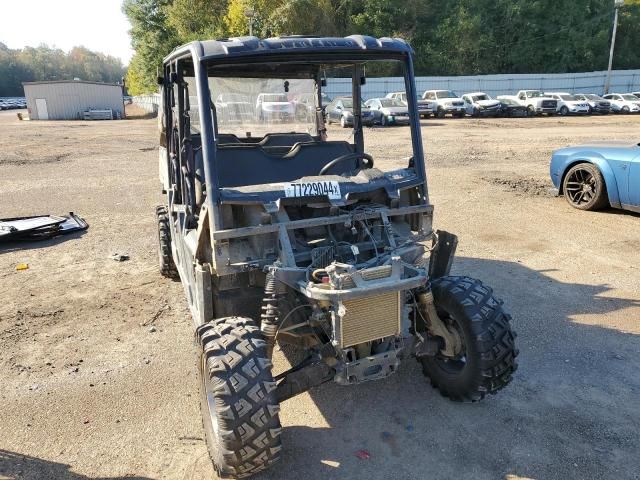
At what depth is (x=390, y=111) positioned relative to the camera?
2612 cm

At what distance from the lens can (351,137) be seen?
5277 millimetres

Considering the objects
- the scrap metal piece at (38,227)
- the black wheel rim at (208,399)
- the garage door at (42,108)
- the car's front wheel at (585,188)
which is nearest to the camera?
the black wheel rim at (208,399)

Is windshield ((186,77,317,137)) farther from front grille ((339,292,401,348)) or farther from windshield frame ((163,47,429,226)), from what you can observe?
front grille ((339,292,401,348))

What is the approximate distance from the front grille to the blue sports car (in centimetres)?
683

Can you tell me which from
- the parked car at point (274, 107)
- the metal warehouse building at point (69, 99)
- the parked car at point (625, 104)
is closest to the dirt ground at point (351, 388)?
the parked car at point (274, 107)

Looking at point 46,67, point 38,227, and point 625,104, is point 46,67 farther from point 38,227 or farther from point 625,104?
point 38,227

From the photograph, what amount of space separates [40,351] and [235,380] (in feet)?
9.31

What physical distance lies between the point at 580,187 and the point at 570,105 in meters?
26.1

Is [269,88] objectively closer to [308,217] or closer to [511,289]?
[308,217]

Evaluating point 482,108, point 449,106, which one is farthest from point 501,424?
point 482,108

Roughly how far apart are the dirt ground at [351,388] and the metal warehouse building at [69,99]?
39.9 meters

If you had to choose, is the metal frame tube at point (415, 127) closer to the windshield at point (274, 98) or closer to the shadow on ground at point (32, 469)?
the windshield at point (274, 98)

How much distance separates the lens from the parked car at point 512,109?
3238 cm

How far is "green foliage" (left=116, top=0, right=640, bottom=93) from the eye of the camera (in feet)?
141
